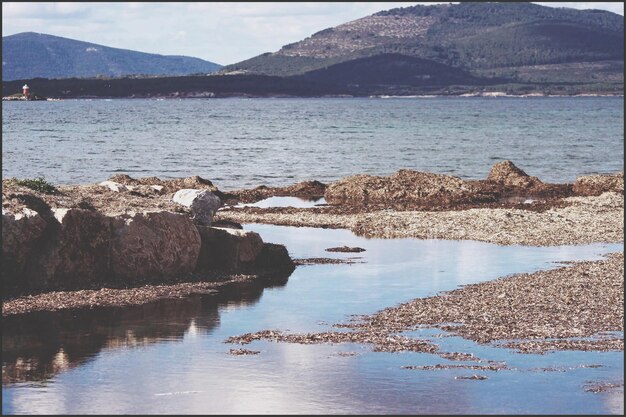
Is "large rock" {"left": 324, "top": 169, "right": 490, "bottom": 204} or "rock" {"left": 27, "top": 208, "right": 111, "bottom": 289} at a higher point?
"large rock" {"left": 324, "top": 169, "right": 490, "bottom": 204}

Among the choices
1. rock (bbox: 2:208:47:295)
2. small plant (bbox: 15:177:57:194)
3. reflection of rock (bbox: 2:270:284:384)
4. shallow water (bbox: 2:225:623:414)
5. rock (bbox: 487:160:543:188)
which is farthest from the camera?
rock (bbox: 487:160:543:188)

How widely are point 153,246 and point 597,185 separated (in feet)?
112

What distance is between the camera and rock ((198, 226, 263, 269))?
103 ft

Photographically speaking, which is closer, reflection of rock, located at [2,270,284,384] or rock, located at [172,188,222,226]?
reflection of rock, located at [2,270,284,384]

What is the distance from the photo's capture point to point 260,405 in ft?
58.2

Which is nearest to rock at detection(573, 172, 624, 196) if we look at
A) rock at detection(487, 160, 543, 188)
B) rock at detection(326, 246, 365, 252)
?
rock at detection(487, 160, 543, 188)

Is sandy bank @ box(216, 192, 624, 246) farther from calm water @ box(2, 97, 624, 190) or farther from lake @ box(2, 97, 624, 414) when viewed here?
calm water @ box(2, 97, 624, 190)

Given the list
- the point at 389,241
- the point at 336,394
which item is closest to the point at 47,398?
the point at 336,394

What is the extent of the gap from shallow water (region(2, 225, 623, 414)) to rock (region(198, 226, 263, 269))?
2501 millimetres

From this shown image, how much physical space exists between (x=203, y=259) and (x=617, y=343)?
1299 cm

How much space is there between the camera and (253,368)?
20156 mm

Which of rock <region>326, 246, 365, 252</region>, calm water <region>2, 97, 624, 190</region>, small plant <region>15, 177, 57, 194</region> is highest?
calm water <region>2, 97, 624, 190</region>

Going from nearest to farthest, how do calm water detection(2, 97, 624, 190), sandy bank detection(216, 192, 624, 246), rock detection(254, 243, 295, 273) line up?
A: rock detection(254, 243, 295, 273) < sandy bank detection(216, 192, 624, 246) < calm water detection(2, 97, 624, 190)

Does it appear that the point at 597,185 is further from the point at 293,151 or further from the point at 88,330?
the point at 293,151
